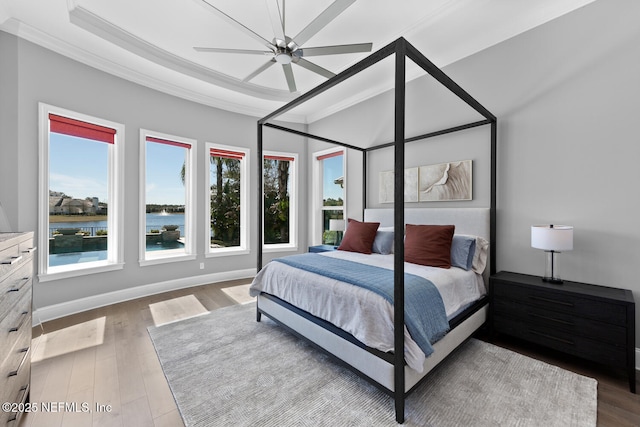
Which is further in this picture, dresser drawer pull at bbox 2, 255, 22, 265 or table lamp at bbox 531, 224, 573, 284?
table lamp at bbox 531, 224, 573, 284

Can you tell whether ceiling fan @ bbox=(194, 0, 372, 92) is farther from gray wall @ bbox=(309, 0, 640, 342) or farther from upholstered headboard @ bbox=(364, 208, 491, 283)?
upholstered headboard @ bbox=(364, 208, 491, 283)

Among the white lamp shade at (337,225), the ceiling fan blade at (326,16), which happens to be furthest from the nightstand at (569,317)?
the ceiling fan blade at (326,16)

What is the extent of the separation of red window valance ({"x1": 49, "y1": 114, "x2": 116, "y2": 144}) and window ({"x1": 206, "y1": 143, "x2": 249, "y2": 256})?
54.8 inches

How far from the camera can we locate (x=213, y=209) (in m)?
4.77

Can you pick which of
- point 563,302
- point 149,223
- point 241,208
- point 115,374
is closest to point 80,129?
point 149,223

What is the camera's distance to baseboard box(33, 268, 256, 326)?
3047 millimetres

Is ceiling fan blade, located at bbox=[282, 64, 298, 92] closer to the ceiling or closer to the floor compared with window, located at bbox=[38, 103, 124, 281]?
closer to the ceiling

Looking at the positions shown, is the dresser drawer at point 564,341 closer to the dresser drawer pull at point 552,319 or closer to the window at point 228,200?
the dresser drawer pull at point 552,319

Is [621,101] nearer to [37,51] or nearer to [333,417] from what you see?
[333,417]

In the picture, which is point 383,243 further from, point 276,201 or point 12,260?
point 12,260

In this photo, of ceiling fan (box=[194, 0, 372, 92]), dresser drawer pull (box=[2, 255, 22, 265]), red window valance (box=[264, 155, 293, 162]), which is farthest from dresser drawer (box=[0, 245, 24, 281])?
red window valance (box=[264, 155, 293, 162])

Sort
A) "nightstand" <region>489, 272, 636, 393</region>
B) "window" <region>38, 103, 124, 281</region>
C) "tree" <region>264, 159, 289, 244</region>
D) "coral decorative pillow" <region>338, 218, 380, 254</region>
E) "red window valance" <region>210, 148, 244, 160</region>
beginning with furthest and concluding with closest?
"tree" <region>264, 159, 289, 244</region> < "red window valance" <region>210, 148, 244, 160</region> < "coral decorative pillow" <region>338, 218, 380, 254</region> < "window" <region>38, 103, 124, 281</region> < "nightstand" <region>489, 272, 636, 393</region>

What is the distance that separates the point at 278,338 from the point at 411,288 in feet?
4.73

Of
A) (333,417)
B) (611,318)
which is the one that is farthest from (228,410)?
(611,318)
